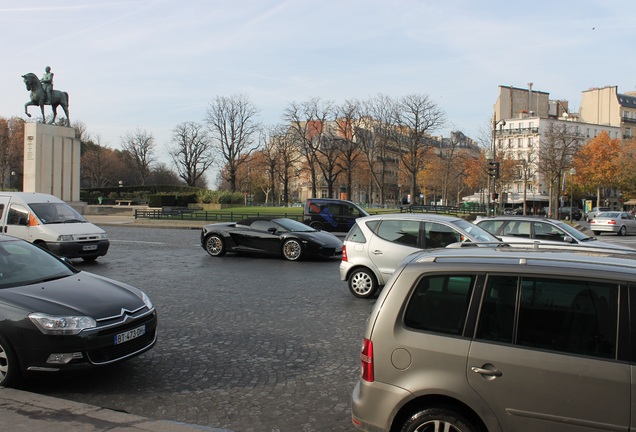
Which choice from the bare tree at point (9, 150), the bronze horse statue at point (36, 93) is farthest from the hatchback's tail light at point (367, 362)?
the bare tree at point (9, 150)

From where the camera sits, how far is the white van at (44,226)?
45.6ft

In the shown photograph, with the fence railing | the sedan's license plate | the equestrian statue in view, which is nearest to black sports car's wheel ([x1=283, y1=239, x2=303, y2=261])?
the sedan's license plate

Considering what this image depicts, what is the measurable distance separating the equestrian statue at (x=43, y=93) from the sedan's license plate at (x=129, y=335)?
41.3 meters

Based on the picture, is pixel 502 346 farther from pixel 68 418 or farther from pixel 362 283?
pixel 362 283

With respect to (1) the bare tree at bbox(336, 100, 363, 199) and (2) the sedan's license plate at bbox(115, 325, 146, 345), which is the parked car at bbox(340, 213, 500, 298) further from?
(1) the bare tree at bbox(336, 100, 363, 199)


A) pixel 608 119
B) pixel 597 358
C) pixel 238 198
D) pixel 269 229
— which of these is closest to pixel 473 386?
pixel 597 358

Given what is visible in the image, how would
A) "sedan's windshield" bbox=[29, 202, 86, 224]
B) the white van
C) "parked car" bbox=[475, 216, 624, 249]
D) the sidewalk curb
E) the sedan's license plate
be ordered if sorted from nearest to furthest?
1. the sidewalk curb
2. the sedan's license plate
3. "parked car" bbox=[475, 216, 624, 249]
4. the white van
5. "sedan's windshield" bbox=[29, 202, 86, 224]

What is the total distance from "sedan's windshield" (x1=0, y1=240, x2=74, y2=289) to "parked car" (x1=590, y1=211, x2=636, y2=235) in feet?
106

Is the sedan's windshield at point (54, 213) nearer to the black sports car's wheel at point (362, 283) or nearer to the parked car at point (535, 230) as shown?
the black sports car's wheel at point (362, 283)

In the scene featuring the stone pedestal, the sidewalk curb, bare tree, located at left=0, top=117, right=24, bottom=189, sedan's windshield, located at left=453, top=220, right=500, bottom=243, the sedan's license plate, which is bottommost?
the sidewalk curb

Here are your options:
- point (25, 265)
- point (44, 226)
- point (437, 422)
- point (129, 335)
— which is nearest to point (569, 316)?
point (437, 422)

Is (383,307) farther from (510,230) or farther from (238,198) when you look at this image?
(238,198)

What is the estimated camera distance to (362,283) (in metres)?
10.1

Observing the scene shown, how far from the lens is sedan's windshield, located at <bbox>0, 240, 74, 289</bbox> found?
578 cm
